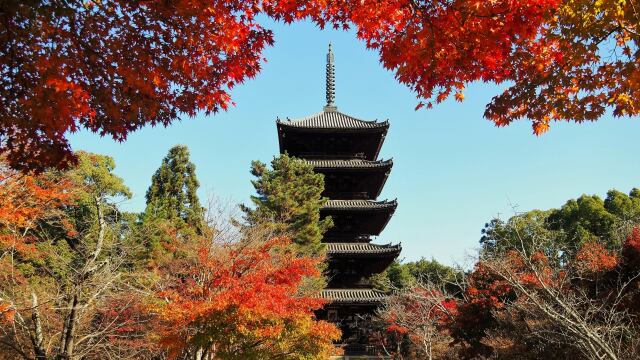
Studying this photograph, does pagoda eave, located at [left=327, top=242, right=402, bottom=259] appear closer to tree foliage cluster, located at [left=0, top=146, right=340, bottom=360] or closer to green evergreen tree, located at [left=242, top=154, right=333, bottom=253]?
green evergreen tree, located at [left=242, top=154, right=333, bottom=253]

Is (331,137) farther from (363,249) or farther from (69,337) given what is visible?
(69,337)

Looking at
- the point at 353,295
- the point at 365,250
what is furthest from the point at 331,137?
the point at 353,295

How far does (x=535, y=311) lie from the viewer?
9.75 meters

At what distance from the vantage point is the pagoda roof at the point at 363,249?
19391mm

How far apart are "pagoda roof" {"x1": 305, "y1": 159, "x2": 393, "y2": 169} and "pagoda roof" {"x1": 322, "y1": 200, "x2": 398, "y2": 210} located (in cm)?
163

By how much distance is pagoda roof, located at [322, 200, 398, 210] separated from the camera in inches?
798

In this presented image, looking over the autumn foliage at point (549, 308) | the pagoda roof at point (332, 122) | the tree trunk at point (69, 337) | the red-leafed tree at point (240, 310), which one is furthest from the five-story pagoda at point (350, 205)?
the tree trunk at point (69, 337)

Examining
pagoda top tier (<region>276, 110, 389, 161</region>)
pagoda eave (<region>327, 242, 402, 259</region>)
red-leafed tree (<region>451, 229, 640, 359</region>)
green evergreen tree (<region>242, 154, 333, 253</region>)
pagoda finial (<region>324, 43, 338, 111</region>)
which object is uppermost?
pagoda finial (<region>324, 43, 338, 111</region>)

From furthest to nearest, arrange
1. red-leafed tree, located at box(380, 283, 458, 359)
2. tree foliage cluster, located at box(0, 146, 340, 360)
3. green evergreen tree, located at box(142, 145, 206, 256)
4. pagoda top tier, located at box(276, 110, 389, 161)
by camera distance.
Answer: green evergreen tree, located at box(142, 145, 206, 256) → pagoda top tier, located at box(276, 110, 389, 161) → red-leafed tree, located at box(380, 283, 458, 359) → tree foliage cluster, located at box(0, 146, 340, 360)

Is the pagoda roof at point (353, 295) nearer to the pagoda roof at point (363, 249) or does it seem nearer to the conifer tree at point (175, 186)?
the pagoda roof at point (363, 249)

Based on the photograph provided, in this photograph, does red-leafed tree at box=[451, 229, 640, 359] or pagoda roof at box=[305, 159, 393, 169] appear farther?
pagoda roof at box=[305, 159, 393, 169]

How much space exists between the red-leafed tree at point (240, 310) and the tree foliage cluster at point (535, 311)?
13.5ft

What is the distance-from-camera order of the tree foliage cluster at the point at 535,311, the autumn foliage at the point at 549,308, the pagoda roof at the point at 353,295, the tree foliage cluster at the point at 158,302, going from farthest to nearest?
the pagoda roof at the point at 353,295, the tree foliage cluster at the point at 158,302, the autumn foliage at the point at 549,308, the tree foliage cluster at the point at 535,311

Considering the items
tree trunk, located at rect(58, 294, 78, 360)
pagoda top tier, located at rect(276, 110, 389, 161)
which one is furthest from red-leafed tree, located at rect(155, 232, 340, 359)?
pagoda top tier, located at rect(276, 110, 389, 161)
